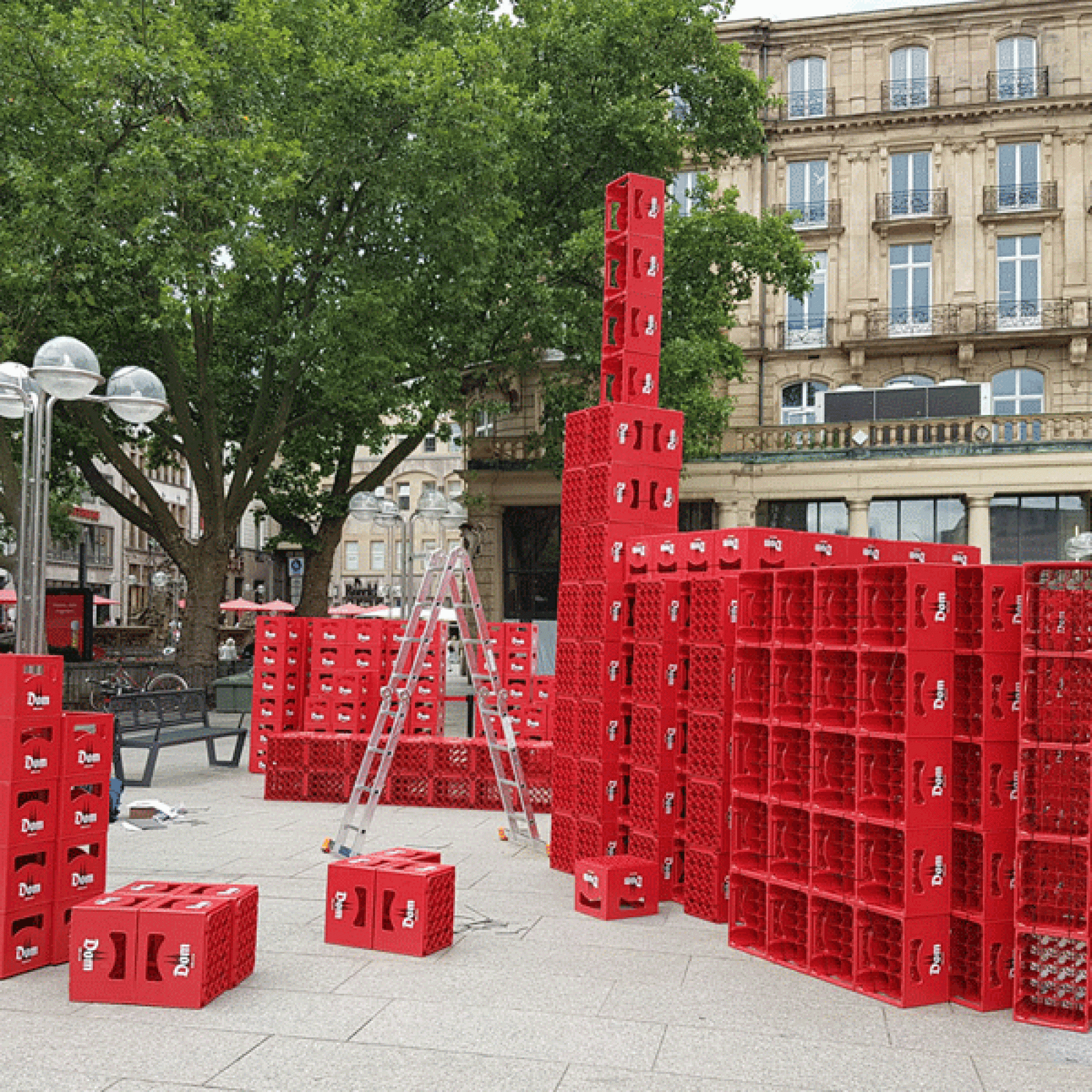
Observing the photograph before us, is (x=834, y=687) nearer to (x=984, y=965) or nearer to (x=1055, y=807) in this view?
(x=1055, y=807)

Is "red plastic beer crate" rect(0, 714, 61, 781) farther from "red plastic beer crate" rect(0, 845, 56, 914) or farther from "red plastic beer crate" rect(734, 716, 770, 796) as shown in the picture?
"red plastic beer crate" rect(734, 716, 770, 796)

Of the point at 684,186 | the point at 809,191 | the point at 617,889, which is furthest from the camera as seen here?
the point at 809,191

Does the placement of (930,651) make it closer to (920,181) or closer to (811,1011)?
(811,1011)

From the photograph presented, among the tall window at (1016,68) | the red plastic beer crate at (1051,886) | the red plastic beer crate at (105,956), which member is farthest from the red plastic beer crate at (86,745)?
the tall window at (1016,68)

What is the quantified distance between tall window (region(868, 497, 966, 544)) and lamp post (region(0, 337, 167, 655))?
84.8 ft

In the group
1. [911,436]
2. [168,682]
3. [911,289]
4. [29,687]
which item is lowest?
[168,682]

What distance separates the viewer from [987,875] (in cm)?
A: 704

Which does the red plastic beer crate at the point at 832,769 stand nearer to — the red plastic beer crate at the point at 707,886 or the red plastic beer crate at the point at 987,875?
the red plastic beer crate at the point at 987,875

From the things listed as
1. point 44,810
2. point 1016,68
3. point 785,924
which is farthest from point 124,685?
point 1016,68

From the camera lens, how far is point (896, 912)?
7.09 meters

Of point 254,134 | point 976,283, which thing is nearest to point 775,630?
point 254,134

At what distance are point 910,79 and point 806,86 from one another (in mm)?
3137

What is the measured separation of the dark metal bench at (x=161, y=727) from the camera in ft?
50.7

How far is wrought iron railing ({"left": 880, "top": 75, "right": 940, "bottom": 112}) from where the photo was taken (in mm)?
38000
